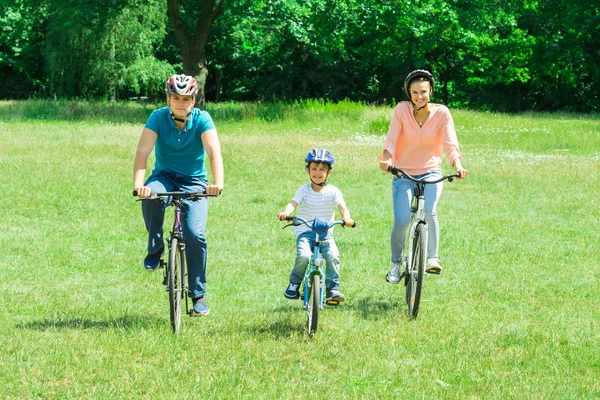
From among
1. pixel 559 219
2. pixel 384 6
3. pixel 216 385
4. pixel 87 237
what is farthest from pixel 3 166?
pixel 384 6

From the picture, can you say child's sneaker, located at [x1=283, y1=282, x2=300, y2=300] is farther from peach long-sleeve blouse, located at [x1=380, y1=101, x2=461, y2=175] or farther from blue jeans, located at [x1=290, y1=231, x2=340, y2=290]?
peach long-sleeve blouse, located at [x1=380, y1=101, x2=461, y2=175]

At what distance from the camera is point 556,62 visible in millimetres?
51531

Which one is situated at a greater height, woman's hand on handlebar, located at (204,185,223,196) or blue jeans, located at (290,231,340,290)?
woman's hand on handlebar, located at (204,185,223,196)

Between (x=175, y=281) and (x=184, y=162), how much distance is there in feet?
3.09

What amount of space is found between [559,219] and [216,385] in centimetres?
920

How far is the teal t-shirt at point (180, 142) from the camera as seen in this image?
22.3 ft

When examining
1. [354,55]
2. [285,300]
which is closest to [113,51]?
[354,55]

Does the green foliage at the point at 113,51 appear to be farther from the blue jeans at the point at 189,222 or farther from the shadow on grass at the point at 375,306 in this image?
the blue jeans at the point at 189,222

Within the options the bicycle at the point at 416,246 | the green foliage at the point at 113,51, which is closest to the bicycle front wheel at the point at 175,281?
the bicycle at the point at 416,246

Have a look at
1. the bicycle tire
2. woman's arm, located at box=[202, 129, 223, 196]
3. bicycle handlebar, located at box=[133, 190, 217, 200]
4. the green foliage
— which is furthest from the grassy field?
the green foliage

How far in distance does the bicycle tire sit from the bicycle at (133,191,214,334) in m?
0.99

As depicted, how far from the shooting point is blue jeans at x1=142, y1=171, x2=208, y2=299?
6820 mm

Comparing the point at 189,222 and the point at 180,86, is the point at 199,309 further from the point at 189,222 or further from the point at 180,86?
the point at 180,86

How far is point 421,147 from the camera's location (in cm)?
772
